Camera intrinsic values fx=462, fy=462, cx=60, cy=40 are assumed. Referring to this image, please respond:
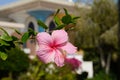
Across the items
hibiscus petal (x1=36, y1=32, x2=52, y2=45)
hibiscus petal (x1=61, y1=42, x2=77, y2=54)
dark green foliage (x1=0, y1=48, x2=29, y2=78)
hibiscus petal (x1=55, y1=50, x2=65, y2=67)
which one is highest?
hibiscus petal (x1=36, y1=32, x2=52, y2=45)

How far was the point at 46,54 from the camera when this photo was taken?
167 centimetres

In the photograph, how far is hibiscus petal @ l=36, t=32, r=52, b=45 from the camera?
65.9 inches

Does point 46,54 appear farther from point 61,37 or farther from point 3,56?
point 3,56

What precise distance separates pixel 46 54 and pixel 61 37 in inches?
3.2

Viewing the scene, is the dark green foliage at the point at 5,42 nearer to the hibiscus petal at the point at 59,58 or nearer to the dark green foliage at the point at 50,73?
the hibiscus petal at the point at 59,58

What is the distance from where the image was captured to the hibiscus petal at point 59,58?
65.0 inches

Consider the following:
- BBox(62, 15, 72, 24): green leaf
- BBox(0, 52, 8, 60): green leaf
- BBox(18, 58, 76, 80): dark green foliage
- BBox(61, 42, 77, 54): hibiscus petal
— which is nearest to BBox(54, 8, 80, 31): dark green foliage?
BBox(62, 15, 72, 24): green leaf

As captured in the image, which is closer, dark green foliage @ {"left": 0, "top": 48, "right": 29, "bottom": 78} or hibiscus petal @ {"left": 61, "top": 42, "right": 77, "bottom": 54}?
hibiscus petal @ {"left": 61, "top": 42, "right": 77, "bottom": 54}

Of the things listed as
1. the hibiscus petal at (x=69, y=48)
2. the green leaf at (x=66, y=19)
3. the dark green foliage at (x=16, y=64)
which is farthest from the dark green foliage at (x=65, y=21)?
the dark green foliage at (x=16, y=64)

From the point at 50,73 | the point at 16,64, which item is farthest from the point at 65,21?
the point at 16,64

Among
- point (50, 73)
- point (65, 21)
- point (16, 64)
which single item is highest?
point (65, 21)

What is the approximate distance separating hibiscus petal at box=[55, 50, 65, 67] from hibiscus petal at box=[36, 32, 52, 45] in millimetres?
50

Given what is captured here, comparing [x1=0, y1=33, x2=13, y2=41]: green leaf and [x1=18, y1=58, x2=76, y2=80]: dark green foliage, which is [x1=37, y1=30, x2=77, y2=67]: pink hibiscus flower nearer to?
[x1=0, y1=33, x2=13, y2=41]: green leaf

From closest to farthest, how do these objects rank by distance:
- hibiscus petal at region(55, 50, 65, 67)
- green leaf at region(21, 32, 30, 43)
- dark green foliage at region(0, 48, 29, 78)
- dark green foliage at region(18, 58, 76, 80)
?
hibiscus petal at region(55, 50, 65, 67) < green leaf at region(21, 32, 30, 43) < dark green foliage at region(18, 58, 76, 80) < dark green foliage at region(0, 48, 29, 78)
